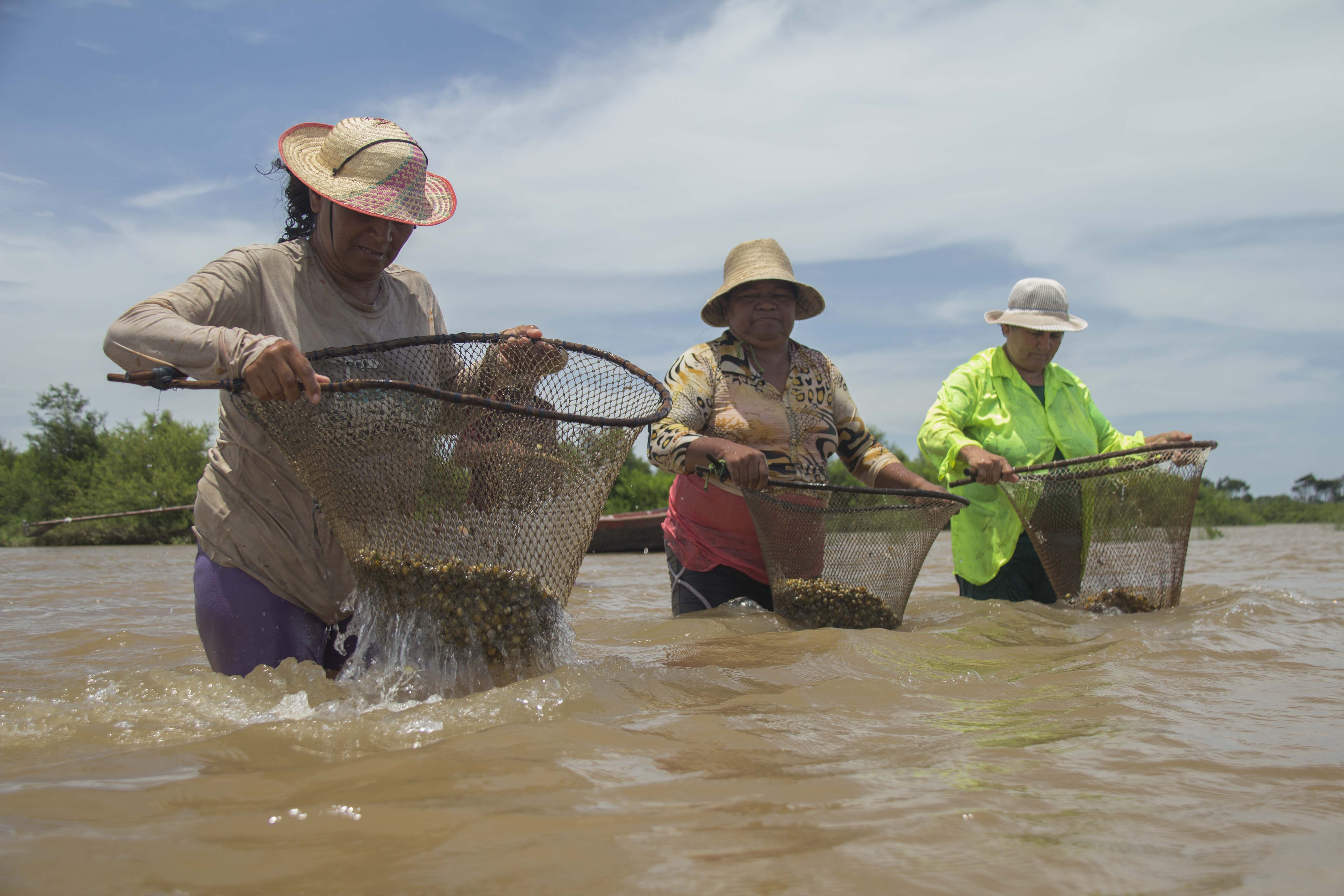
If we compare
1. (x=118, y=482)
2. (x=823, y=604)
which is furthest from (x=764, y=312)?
(x=118, y=482)

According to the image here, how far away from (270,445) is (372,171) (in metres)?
0.73

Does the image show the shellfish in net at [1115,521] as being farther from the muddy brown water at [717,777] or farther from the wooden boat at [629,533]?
the wooden boat at [629,533]

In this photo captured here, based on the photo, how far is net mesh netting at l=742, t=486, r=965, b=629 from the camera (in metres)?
3.59

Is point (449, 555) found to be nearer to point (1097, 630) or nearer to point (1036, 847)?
point (1036, 847)

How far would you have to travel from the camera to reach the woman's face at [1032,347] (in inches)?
176

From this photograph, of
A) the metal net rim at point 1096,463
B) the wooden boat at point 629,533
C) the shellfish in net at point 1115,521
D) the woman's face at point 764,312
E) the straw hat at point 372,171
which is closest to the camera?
the straw hat at point 372,171

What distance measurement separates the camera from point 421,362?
2.65 m

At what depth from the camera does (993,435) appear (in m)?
4.39

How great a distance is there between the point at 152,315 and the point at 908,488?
262 centimetres

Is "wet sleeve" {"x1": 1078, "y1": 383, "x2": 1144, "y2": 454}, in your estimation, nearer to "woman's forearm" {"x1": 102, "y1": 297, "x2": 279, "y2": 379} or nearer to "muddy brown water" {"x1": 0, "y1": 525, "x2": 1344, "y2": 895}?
"muddy brown water" {"x1": 0, "y1": 525, "x2": 1344, "y2": 895}

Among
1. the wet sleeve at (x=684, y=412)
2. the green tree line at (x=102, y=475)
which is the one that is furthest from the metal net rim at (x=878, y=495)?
the green tree line at (x=102, y=475)

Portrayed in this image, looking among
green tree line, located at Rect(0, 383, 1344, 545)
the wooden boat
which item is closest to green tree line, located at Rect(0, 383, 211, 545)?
green tree line, located at Rect(0, 383, 1344, 545)

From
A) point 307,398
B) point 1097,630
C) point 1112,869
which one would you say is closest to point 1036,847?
point 1112,869

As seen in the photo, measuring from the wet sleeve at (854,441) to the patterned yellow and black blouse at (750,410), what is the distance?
3cm
